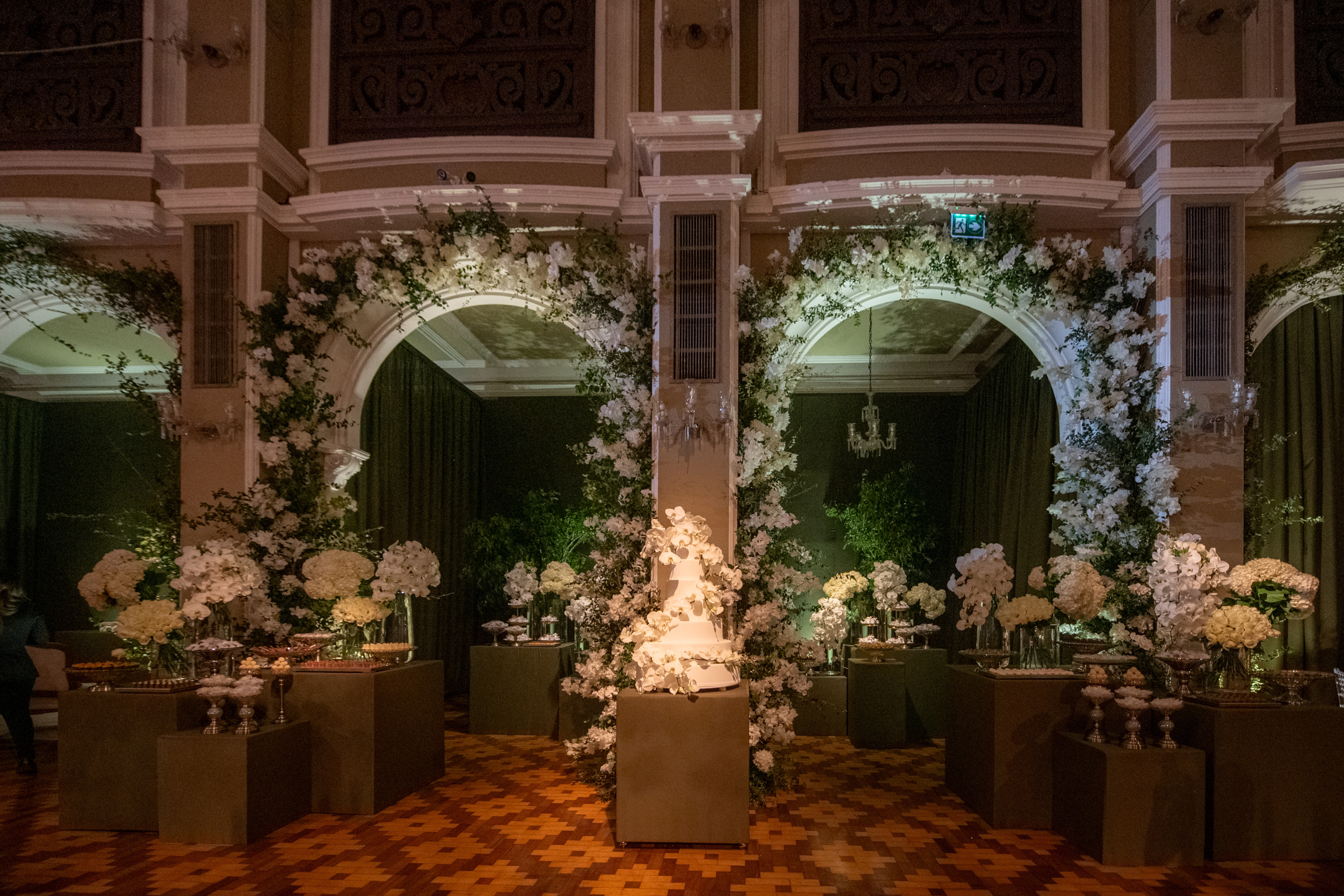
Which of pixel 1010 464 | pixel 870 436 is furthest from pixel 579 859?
pixel 1010 464

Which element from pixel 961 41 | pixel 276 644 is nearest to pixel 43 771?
pixel 276 644

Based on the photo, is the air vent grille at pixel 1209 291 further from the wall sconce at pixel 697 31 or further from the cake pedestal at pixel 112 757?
the cake pedestal at pixel 112 757

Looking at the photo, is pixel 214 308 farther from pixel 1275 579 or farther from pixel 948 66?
pixel 1275 579

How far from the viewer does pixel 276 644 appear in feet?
21.2

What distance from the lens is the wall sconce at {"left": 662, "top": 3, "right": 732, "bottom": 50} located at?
19.9ft

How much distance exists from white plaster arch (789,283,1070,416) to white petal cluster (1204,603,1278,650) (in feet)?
6.56

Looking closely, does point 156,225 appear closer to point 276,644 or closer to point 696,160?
point 276,644

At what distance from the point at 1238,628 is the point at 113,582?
6140mm

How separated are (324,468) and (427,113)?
8.58 ft

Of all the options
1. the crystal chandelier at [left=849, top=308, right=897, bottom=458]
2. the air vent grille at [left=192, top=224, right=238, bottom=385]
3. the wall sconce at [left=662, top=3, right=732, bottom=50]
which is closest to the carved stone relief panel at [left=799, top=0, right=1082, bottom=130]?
the wall sconce at [left=662, top=3, right=732, bottom=50]

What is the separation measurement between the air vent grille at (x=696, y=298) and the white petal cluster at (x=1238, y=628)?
9.99 feet

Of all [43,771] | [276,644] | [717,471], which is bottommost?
[43,771]

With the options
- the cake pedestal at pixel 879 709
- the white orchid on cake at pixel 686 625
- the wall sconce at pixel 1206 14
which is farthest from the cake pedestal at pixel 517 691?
the wall sconce at pixel 1206 14

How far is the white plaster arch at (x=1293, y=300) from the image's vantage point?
635 cm
